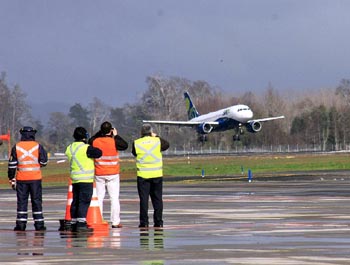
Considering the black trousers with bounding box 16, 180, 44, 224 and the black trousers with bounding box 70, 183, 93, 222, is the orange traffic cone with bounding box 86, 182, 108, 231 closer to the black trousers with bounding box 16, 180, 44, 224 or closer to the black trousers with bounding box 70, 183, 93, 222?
the black trousers with bounding box 70, 183, 93, 222

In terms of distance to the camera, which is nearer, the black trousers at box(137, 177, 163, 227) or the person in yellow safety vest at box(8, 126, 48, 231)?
the person in yellow safety vest at box(8, 126, 48, 231)

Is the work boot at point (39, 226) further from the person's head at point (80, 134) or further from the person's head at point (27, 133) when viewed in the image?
the person's head at point (80, 134)

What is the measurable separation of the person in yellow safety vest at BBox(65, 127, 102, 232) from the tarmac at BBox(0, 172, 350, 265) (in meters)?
0.59

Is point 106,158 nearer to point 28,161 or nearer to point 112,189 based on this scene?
point 112,189

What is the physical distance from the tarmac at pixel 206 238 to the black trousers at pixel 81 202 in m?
0.59

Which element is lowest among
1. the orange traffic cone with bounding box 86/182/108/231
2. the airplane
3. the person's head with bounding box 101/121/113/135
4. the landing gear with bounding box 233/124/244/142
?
the orange traffic cone with bounding box 86/182/108/231

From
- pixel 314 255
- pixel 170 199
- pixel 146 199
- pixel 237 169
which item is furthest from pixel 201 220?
pixel 237 169

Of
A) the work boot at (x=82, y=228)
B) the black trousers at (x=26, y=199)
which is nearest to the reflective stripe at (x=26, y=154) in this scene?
the black trousers at (x=26, y=199)

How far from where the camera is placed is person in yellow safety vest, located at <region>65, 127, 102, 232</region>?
22.5 meters

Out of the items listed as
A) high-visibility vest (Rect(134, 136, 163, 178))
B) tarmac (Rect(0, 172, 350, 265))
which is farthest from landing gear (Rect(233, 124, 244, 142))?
high-visibility vest (Rect(134, 136, 163, 178))

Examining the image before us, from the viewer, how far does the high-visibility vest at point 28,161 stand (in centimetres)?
2292

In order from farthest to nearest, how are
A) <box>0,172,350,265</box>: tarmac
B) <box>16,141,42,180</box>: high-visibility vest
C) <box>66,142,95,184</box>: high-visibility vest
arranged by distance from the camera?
<box>16,141,42,180</box>: high-visibility vest < <box>66,142,95,184</box>: high-visibility vest < <box>0,172,350,265</box>: tarmac

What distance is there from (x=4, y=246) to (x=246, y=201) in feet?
52.3

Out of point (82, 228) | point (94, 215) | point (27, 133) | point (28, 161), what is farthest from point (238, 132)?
point (82, 228)
